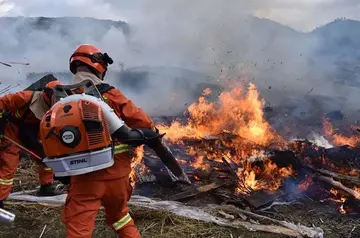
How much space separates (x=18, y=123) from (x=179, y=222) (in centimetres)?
223

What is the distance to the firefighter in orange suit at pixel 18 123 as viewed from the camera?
4.05 metres

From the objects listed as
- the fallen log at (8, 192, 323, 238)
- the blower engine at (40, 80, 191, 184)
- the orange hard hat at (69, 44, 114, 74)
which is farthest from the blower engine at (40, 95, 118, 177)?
the fallen log at (8, 192, 323, 238)

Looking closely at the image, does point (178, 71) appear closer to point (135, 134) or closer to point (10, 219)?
point (135, 134)

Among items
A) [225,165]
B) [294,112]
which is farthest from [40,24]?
[225,165]

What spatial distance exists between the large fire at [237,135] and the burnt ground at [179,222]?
2.06 feet

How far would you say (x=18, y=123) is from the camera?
439cm

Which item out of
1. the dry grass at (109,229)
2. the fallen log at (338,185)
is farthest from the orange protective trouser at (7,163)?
the fallen log at (338,185)

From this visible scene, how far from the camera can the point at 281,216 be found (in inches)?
194

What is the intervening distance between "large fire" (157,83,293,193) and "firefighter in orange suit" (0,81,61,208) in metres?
2.82

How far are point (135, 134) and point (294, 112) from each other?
9.32 m

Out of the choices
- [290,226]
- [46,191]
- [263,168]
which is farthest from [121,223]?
[263,168]

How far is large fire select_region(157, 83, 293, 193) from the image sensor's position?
589cm

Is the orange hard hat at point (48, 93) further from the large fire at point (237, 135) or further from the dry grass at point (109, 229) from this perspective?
the large fire at point (237, 135)

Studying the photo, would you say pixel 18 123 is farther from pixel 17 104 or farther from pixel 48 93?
pixel 48 93
